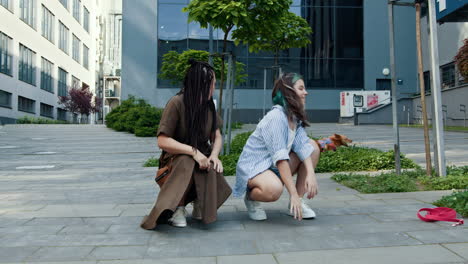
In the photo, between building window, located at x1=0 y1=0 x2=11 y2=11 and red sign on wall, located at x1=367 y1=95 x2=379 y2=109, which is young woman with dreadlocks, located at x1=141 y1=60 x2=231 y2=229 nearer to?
red sign on wall, located at x1=367 y1=95 x2=379 y2=109

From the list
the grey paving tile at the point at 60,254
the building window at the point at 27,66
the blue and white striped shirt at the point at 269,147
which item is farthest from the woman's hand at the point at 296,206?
the building window at the point at 27,66

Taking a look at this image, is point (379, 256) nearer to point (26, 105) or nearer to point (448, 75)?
point (448, 75)

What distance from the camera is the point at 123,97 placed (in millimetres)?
30688

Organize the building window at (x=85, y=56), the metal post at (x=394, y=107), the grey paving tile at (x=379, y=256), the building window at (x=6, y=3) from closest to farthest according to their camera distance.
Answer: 1. the grey paving tile at (x=379, y=256)
2. the metal post at (x=394, y=107)
3. the building window at (x=6, y=3)
4. the building window at (x=85, y=56)

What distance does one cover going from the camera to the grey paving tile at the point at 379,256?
2.75 meters

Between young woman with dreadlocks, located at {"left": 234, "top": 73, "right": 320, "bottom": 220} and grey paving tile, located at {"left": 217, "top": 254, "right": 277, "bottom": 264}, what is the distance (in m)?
0.68

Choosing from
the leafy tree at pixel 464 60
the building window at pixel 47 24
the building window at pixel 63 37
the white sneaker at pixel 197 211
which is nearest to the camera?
the white sneaker at pixel 197 211

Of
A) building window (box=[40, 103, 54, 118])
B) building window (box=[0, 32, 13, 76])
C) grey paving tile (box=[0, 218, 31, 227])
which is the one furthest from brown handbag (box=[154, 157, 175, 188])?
building window (box=[40, 103, 54, 118])

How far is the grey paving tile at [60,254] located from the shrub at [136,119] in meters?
14.7

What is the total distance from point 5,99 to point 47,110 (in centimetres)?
1012

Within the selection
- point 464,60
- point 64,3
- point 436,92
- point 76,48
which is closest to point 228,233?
point 436,92

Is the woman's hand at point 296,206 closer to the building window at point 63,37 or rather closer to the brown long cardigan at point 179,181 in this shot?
the brown long cardigan at point 179,181

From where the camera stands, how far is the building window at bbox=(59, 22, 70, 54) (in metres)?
43.9

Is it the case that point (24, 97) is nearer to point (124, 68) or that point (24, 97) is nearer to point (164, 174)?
point (124, 68)
